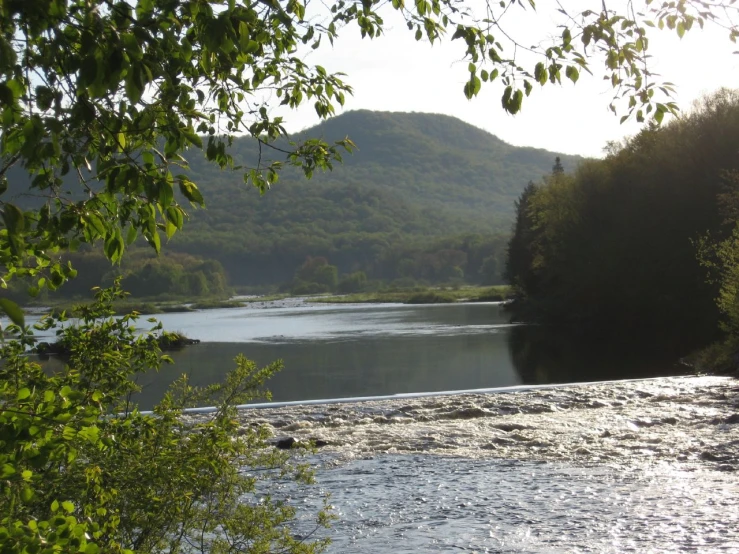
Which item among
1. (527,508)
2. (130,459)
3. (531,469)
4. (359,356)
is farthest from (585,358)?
(130,459)

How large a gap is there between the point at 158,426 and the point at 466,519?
411 centimetres

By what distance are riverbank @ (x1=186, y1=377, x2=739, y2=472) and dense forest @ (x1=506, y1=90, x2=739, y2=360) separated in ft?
36.5

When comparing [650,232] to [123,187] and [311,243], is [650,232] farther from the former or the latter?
[311,243]

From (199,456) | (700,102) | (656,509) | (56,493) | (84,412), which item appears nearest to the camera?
(84,412)

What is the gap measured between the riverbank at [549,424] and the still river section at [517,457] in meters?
0.03

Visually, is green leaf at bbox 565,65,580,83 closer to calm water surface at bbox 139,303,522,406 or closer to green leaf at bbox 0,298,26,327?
green leaf at bbox 0,298,26,327

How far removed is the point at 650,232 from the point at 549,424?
22112mm

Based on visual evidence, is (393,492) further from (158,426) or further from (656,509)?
(158,426)

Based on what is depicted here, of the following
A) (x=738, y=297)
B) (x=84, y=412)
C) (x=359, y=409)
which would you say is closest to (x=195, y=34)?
(x=84, y=412)

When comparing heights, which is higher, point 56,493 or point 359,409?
point 56,493

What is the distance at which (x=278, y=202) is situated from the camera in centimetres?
16188

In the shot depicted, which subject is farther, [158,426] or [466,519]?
[466,519]

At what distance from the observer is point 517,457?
33.4 ft

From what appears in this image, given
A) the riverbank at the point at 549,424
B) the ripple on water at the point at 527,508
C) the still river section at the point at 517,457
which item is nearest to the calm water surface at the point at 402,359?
the still river section at the point at 517,457
